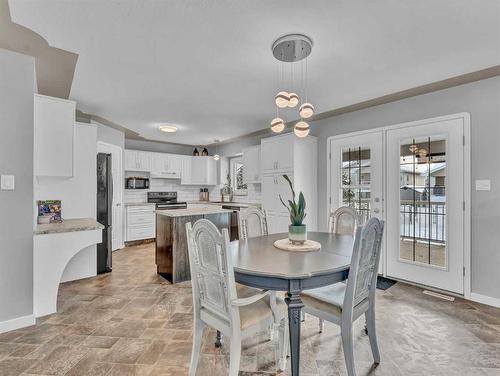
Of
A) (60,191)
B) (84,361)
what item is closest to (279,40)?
(84,361)

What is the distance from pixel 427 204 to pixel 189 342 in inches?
124

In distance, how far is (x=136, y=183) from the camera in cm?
601

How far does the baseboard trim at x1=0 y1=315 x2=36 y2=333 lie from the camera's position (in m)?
2.26

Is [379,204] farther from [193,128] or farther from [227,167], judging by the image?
[227,167]

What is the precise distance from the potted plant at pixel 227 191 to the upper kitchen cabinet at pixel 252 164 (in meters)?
1.15

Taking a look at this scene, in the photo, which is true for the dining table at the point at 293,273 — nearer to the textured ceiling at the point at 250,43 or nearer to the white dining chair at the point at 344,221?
the white dining chair at the point at 344,221

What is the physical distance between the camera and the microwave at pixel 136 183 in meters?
5.92

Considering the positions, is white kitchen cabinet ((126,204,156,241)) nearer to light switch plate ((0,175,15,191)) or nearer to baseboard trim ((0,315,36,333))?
baseboard trim ((0,315,36,333))

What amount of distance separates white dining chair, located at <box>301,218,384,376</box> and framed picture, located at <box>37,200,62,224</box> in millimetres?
3022

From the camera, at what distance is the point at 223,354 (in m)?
1.99

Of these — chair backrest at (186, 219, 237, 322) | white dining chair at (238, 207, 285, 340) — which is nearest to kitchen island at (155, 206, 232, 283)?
white dining chair at (238, 207, 285, 340)

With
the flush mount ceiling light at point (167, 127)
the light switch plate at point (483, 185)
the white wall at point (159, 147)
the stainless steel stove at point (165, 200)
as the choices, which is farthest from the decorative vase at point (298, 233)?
the white wall at point (159, 147)

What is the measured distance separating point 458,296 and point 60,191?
4.93 m

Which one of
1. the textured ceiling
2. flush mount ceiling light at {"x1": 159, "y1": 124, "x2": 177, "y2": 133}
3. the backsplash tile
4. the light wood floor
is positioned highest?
the textured ceiling
